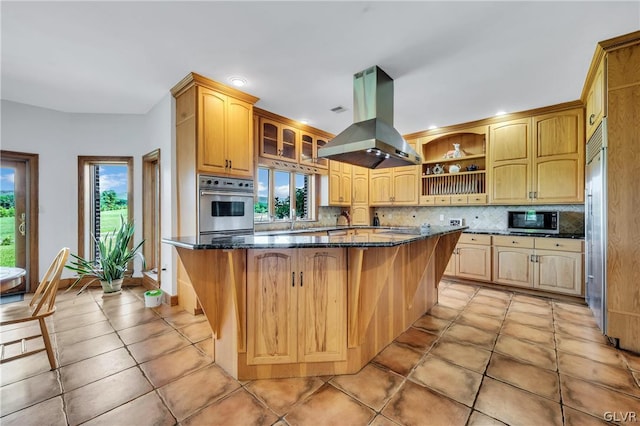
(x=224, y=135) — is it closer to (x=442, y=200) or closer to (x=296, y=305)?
(x=296, y=305)

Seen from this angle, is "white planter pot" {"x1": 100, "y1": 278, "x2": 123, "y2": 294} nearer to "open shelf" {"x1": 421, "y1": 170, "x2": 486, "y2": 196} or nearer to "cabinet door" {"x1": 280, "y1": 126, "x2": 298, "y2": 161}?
"cabinet door" {"x1": 280, "y1": 126, "x2": 298, "y2": 161}

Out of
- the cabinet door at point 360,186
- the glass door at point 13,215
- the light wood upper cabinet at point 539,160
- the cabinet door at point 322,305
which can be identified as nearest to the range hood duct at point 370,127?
the cabinet door at point 322,305

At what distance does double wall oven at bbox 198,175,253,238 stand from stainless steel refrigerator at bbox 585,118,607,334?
3565 millimetres

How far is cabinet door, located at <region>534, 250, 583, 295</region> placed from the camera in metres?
3.44

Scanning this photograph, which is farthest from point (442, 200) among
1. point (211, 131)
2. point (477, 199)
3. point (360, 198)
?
point (211, 131)

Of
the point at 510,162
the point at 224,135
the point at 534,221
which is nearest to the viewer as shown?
the point at 224,135

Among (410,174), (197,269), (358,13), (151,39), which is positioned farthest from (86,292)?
(410,174)

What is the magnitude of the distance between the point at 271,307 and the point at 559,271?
379 centimetres

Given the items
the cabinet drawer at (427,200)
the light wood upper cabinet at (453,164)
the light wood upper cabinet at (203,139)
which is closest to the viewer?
the light wood upper cabinet at (203,139)

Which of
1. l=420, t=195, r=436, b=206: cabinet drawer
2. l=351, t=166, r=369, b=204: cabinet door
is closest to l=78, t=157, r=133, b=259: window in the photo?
l=351, t=166, r=369, b=204: cabinet door

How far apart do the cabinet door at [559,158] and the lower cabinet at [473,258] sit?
3.11 ft

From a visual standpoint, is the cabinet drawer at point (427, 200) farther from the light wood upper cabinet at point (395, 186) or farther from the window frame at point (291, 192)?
the window frame at point (291, 192)

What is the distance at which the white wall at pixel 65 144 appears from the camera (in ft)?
12.2

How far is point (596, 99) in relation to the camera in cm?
277
